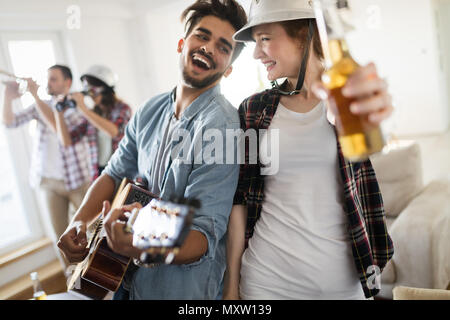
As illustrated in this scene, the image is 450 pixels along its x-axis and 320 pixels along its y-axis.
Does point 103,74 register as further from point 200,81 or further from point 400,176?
point 400,176

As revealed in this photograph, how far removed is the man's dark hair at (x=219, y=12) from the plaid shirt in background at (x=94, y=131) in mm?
867

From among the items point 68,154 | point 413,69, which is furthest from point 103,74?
point 413,69

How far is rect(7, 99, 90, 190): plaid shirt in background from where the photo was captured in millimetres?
1434

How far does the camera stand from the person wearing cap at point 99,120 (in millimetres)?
1511

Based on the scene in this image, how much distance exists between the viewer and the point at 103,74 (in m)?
1.73

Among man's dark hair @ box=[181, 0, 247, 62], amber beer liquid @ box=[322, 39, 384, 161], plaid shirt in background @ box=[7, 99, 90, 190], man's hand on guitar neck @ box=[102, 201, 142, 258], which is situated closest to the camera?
amber beer liquid @ box=[322, 39, 384, 161]

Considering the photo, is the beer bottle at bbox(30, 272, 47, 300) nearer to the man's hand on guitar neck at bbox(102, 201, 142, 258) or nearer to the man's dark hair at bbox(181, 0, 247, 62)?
the man's hand on guitar neck at bbox(102, 201, 142, 258)

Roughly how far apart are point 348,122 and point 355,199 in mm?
433

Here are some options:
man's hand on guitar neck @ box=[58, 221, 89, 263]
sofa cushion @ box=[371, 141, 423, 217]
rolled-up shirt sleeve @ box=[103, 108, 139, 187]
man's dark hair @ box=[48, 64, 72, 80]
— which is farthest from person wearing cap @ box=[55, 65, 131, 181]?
sofa cushion @ box=[371, 141, 423, 217]

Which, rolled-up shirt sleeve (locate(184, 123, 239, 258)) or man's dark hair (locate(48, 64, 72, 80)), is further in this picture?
man's dark hair (locate(48, 64, 72, 80))

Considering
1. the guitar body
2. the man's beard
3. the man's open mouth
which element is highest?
the man's open mouth

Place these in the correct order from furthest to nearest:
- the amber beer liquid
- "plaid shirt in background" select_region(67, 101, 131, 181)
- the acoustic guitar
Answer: "plaid shirt in background" select_region(67, 101, 131, 181) → the acoustic guitar → the amber beer liquid

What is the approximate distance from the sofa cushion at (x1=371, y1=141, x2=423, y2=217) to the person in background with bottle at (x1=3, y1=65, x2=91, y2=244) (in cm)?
144
